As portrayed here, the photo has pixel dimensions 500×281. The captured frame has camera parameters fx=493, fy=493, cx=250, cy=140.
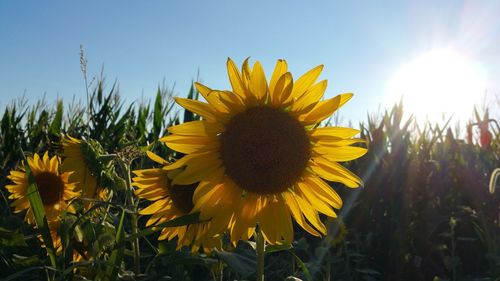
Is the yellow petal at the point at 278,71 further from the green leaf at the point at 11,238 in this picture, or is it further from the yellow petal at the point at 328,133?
the green leaf at the point at 11,238

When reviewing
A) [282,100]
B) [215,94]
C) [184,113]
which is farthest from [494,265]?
[184,113]

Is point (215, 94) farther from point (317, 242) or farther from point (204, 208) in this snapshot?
point (317, 242)

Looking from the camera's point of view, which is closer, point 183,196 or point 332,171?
point 332,171

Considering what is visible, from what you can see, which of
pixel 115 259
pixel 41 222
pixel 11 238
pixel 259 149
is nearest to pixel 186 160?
pixel 259 149

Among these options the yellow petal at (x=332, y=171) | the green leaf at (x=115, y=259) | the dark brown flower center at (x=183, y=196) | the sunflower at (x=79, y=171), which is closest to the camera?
the yellow petal at (x=332, y=171)

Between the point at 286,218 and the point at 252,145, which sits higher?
the point at 252,145

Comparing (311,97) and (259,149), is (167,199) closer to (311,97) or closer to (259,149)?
(259,149)

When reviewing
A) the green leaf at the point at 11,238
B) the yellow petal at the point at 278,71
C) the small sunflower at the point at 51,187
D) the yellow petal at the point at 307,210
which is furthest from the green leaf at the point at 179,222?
the small sunflower at the point at 51,187
